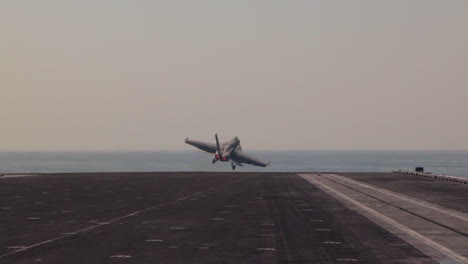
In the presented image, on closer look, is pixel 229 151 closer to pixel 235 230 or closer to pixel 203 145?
pixel 203 145

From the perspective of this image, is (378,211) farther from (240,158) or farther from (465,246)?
(240,158)

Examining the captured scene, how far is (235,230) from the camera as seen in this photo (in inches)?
989

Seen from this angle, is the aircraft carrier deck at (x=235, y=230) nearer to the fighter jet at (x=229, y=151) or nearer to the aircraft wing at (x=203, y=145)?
the fighter jet at (x=229, y=151)

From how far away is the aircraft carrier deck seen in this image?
60.5 ft

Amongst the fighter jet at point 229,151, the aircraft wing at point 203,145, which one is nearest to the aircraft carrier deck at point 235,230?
the fighter jet at point 229,151

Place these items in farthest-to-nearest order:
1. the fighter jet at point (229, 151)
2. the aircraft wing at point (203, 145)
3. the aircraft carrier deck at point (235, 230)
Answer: the aircraft wing at point (203, 145)
the fighter jet at point (229, 151)
the aircraft carrier deck at point (235, 230)

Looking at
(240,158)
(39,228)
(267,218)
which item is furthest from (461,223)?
(240,158)

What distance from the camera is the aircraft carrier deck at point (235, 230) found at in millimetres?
18453

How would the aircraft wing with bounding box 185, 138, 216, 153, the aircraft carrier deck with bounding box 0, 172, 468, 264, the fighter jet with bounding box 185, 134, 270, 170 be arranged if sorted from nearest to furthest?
the aircraft carrier deck with bounding box 0, 172, 468, 264
the fighter jet with bounding box 185, 134, 270, 170
the aircraft wing with bounding box 185, 138, 216, 153

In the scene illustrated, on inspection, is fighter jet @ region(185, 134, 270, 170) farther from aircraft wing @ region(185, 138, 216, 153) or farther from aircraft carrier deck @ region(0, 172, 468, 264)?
aircraft carrier deck @ region(0, 172, 468, 264)

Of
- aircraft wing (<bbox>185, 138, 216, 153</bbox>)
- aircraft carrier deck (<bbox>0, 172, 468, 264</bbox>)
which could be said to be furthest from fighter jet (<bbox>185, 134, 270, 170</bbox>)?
aircraft carrier deck (<bbox>0, 172, 468, 264</bbox>)

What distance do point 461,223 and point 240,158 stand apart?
111799mm

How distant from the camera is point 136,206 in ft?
122

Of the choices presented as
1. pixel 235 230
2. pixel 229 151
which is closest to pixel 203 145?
pixel 229 151
